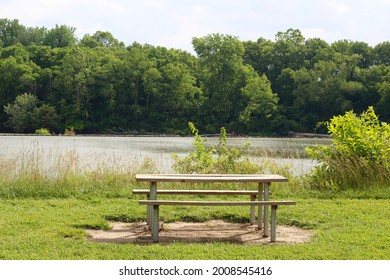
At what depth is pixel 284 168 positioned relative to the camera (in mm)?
12750

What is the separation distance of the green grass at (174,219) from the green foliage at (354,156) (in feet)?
3.94

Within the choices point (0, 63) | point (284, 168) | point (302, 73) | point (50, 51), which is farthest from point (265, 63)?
point (284, 168)

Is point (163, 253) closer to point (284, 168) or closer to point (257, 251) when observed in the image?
point (257, 251)

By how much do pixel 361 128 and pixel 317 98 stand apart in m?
61.8

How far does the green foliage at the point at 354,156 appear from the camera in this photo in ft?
36.4

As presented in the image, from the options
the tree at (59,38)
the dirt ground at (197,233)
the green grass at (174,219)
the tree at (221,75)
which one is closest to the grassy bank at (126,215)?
the green grass at (174,219)

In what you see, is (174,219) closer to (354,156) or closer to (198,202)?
(198,202)

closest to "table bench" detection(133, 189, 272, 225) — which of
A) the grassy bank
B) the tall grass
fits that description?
the grassy bank

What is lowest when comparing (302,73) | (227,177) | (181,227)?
(181,227)

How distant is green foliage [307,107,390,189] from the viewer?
11.1 meters

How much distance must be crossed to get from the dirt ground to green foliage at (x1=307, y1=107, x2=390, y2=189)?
149 inches

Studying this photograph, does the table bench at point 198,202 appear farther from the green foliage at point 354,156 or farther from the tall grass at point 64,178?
the green foliage at point 354,156

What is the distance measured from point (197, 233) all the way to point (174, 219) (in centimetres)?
103

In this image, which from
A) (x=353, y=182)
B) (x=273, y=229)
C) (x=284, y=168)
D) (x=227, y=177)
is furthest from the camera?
(x=284, y=168)
